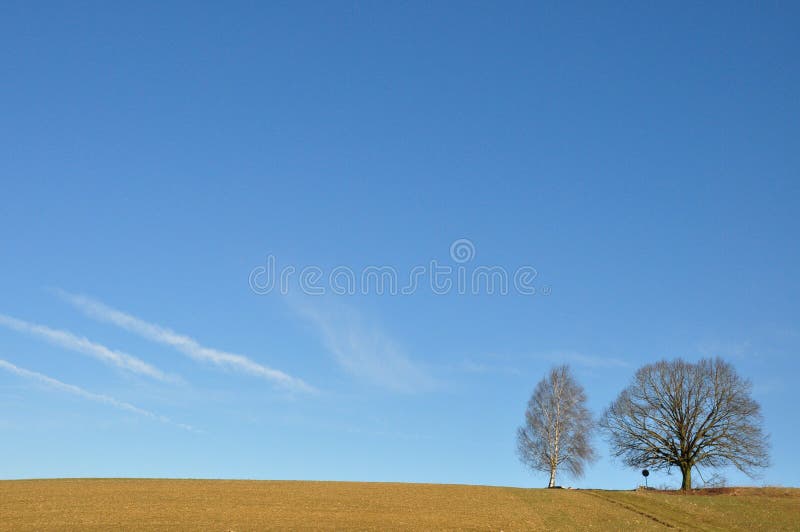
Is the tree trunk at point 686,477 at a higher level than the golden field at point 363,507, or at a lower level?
higher

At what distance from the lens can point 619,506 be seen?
5172cm

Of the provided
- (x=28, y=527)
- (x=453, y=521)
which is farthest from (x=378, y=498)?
(x=28, y=527)

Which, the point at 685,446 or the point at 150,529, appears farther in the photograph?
the point at 685,446

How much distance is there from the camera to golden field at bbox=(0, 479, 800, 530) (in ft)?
138

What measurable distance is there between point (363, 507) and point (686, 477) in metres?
32.0

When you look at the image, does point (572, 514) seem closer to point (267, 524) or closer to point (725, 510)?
point (725, 510)

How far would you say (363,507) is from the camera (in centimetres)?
4838

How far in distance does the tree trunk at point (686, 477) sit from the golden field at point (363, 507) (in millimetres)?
2729

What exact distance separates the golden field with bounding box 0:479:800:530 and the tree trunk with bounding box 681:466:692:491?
2729 millimetres

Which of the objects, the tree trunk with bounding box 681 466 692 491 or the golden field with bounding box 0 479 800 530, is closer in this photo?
the golden field with bounding box 0 479 800 530

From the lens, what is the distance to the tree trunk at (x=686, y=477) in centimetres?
6469

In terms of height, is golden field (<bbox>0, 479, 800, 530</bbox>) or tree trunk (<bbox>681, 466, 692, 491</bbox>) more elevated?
tree trunk (<bbox>681, 466, 692, 491</bbox>)

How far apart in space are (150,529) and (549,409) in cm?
3996

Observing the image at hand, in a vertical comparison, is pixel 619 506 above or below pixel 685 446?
below
